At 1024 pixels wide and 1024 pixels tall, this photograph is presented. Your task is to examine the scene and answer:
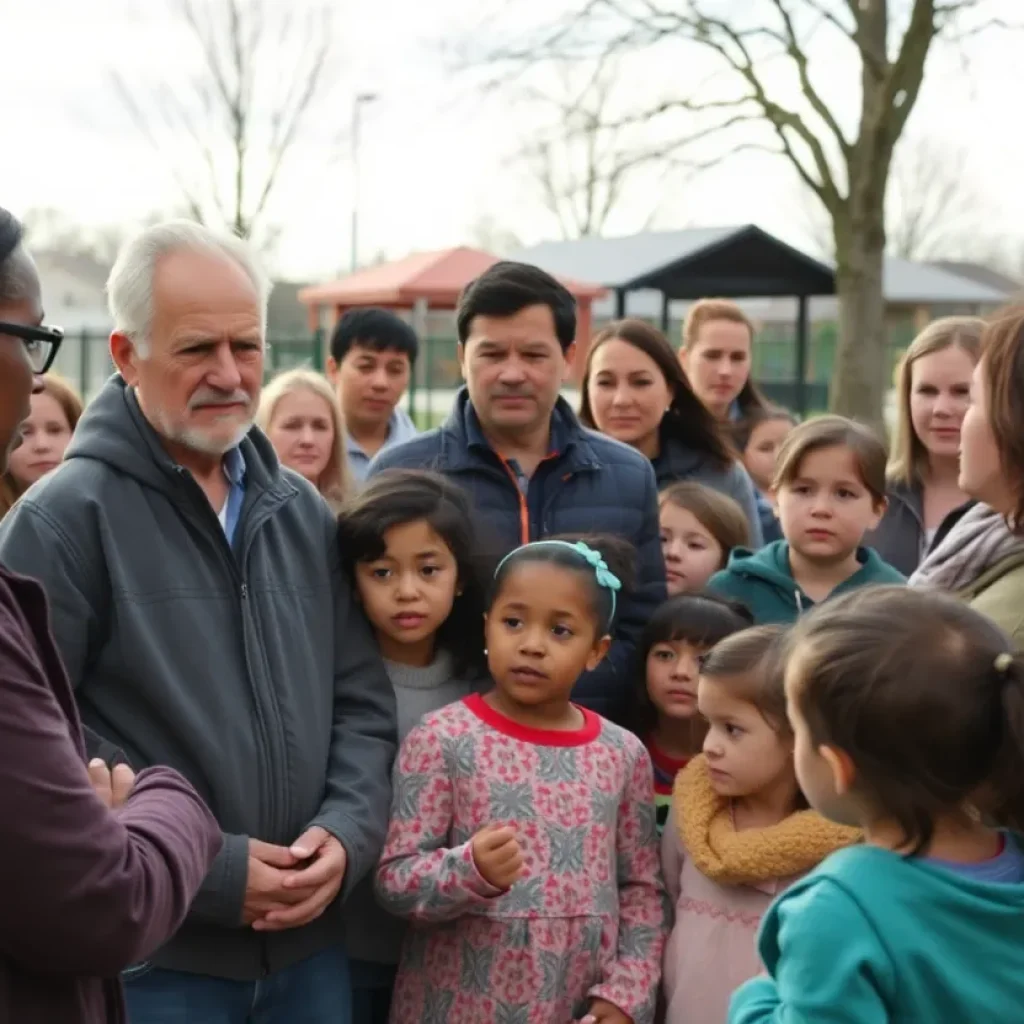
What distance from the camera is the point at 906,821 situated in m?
2.14

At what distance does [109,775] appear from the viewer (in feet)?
7.09

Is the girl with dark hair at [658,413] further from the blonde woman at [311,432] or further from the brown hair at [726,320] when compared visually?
the brown hair at [726,320]

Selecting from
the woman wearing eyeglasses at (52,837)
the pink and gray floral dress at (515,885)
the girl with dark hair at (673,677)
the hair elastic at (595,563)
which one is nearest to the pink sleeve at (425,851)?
the pink and gray floral dress at (515,885)

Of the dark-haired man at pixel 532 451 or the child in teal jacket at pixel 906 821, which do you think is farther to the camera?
the dark-haired man at pixel 532 451

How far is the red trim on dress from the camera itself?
134 inches

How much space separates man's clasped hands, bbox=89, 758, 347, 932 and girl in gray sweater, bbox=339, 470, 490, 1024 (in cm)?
52

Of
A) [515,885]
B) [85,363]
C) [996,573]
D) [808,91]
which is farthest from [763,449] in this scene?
[85,363]

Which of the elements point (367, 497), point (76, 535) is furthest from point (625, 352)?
point (76, 535)

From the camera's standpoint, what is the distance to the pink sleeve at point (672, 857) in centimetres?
360

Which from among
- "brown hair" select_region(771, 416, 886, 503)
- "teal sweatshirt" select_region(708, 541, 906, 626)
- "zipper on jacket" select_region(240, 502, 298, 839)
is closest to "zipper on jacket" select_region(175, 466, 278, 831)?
"zipper on jacket" select_region(240, 502, 298, 839)

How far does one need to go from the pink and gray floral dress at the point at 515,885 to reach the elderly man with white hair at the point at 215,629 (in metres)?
0.15

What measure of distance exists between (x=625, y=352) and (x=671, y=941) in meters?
2.50

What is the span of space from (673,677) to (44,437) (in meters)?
2.56

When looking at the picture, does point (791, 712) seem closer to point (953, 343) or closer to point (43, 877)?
point (43, 877)
